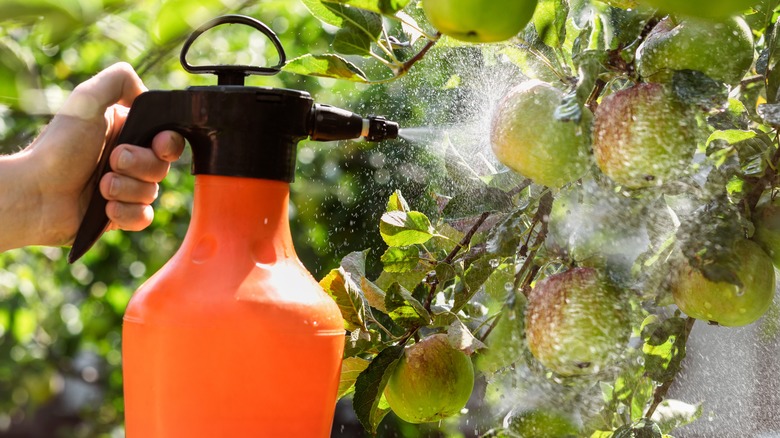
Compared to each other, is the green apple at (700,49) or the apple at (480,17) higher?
the apple at (480,17)

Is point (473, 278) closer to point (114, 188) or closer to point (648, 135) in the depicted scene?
point (648, 135)

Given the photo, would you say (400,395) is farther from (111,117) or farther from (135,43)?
(135,43)

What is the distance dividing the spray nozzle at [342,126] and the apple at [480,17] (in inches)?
7.7

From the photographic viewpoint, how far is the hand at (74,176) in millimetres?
795

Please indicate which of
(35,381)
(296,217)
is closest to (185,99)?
(296,217)

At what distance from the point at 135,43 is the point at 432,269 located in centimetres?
51

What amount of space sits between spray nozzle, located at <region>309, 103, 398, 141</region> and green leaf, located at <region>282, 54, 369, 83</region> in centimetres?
4

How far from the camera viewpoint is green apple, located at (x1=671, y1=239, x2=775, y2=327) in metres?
0.56

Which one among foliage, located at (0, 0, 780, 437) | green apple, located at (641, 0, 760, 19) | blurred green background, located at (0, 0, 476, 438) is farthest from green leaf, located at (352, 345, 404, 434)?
green apple, located at (641, 0, 760, 19)

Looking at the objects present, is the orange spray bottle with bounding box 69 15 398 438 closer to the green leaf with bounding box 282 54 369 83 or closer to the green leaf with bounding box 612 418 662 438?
the green leaf with bounding box 282 54 369 83

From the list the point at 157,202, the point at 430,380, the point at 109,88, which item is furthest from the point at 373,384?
the point at 157,202

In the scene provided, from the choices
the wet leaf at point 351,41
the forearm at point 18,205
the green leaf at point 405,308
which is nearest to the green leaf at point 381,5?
the wet leaf at point 351,41

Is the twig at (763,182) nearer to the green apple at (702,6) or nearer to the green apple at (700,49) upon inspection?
the green apple at (700,49)

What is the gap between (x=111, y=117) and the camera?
86 centimetres
